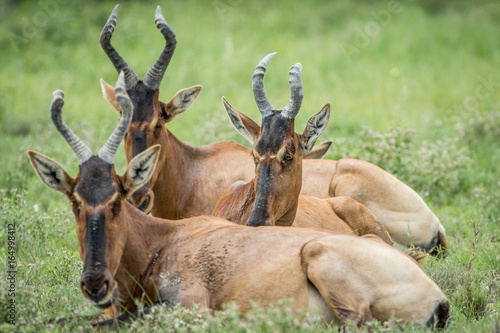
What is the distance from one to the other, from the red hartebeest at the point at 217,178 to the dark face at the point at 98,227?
8.66 feet

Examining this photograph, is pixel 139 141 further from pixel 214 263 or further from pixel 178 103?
pixel 214 263

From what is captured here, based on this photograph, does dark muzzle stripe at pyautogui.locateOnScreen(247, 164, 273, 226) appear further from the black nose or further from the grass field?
the black nose

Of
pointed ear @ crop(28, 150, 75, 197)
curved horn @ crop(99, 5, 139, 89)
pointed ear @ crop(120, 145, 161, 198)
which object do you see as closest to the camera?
pointed ear @ crop(28, 150, 75, 197)

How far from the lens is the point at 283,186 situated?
762cm

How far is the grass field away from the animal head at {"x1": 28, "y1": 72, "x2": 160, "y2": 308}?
1.59 feet

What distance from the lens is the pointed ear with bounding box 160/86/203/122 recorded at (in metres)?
8.97

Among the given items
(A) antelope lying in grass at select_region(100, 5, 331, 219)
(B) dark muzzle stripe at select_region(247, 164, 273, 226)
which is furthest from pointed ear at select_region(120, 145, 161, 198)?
(A) antelope lying in grass at select_region(100, 5, 331, 219)

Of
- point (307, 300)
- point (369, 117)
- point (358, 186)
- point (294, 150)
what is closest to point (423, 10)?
point (369, 117)

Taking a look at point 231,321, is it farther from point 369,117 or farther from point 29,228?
point 369,117

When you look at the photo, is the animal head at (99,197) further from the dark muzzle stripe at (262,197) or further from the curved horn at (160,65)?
the curved horn at (160,65)

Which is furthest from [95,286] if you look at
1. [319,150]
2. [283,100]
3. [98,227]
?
[283,100]

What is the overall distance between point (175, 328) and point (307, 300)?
3.87 ft

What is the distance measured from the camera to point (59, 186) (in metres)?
6.12

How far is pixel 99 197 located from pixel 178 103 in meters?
3.37
